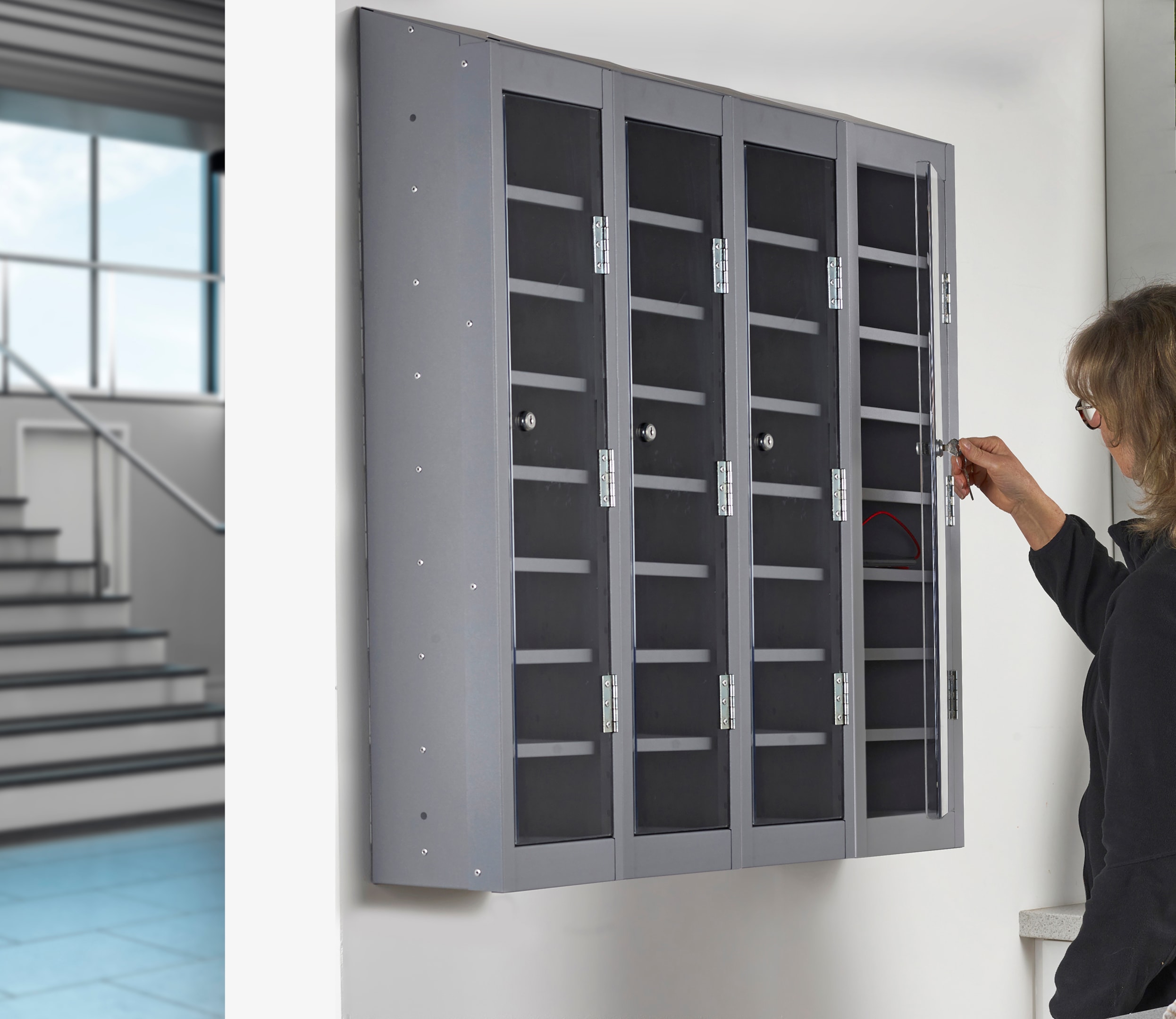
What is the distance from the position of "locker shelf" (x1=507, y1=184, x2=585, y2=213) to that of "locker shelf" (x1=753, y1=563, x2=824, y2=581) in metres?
0.72

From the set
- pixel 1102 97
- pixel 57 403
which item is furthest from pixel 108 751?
pixel 1102 97

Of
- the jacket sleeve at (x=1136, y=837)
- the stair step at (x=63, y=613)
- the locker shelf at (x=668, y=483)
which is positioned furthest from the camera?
the stair step at (x=63, y=613)

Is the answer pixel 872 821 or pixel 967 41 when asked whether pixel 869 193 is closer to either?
pixel 967 41

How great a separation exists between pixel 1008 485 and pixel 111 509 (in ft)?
22.9

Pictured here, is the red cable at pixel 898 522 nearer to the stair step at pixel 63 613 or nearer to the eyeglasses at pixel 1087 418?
the eyeglasses at pixel 1087 418

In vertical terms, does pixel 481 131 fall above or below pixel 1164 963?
above

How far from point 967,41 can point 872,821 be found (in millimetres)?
1945

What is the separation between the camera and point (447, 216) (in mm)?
1970

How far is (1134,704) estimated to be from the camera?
4.88 feet

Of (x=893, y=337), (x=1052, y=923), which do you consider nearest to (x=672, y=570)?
(x=893, y=337)

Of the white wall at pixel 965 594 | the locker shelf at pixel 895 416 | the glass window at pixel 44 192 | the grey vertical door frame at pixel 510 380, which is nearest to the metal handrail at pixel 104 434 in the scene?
the glass window at pixel 44 192

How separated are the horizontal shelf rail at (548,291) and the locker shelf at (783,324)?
1.16ft

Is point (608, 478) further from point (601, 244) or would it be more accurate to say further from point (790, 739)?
point (790, 739)

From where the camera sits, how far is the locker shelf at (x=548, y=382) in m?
2.01
